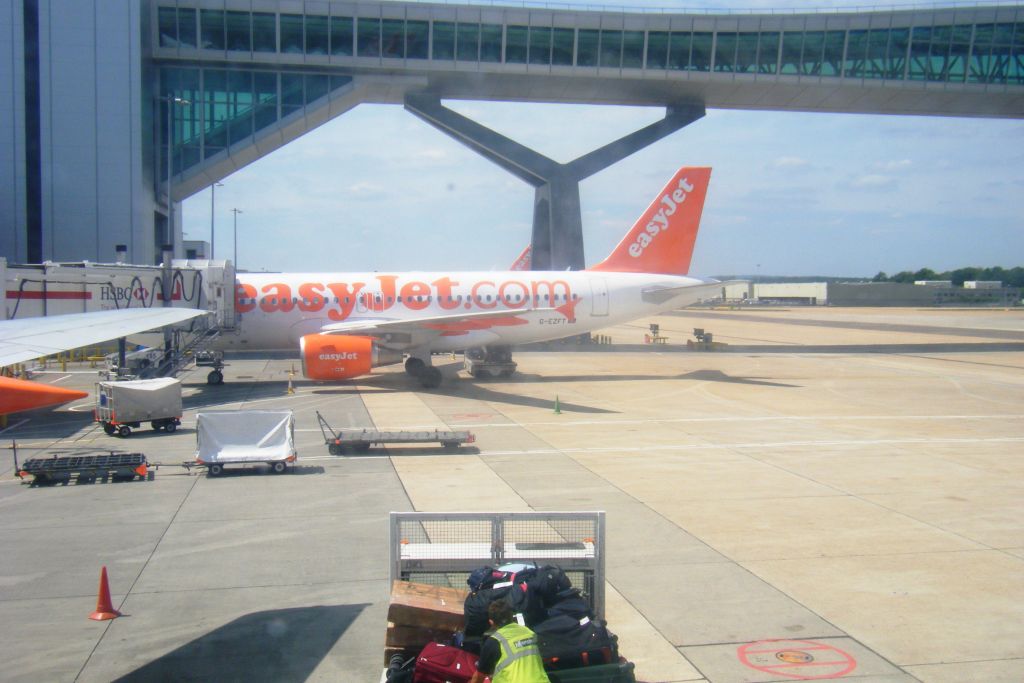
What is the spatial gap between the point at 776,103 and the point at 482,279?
32.3m

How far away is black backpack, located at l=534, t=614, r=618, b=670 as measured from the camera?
7.15 meters

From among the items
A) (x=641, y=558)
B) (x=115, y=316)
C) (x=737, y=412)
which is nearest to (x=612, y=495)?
(x=641, y=558)

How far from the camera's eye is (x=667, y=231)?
1403 inches

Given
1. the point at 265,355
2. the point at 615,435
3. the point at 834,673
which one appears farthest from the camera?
the point at 265,355

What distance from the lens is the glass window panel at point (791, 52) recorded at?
52938 mm

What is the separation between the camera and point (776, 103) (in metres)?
57.1

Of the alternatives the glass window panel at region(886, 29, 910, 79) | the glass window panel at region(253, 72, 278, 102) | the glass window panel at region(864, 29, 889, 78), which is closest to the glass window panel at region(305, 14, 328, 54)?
the glass window panel at region(253, 72, 278, 102)

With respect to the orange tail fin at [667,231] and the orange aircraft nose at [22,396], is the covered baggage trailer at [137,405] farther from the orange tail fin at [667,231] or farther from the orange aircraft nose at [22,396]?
the orange tail fin at [667,231]

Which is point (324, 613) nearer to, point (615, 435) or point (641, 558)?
point (641, 558)

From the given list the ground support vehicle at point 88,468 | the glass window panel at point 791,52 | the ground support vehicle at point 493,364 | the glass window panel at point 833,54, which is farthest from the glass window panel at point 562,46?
the ground support vehicle at point 88,468

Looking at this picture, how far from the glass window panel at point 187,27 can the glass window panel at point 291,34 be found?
4.82 metres

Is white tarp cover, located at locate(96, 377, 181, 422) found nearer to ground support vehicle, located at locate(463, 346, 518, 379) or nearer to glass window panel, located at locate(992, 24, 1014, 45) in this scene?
ground support vehicle, located at locate(463, 346, 518, 379)

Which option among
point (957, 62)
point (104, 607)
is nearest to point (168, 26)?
point (104, 607)

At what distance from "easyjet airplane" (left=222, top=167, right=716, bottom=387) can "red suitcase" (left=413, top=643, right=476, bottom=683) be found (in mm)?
21925
